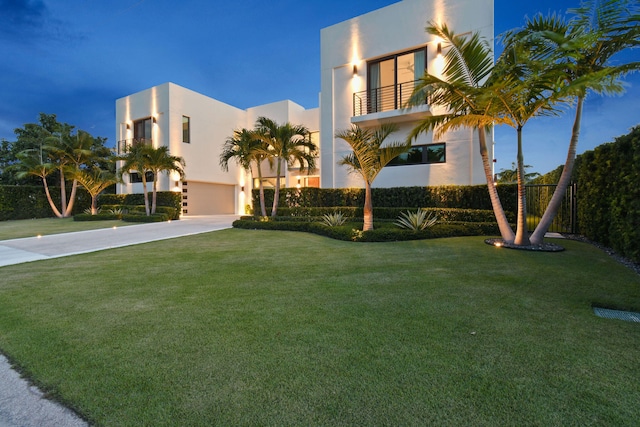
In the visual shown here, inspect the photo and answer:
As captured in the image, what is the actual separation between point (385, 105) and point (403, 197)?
14.3ft

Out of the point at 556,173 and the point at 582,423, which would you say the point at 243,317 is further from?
the point at 556,173

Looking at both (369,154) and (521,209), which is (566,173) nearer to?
(521,209)

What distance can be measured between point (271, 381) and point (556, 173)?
11.9m

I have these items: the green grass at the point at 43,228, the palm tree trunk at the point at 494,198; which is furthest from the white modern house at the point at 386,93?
the green grass at the point at 43,228

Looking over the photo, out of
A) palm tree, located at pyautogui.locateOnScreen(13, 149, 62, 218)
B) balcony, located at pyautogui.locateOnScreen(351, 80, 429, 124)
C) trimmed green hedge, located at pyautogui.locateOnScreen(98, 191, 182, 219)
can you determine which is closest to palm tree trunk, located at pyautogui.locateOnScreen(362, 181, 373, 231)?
balcony, located at pyautogui.locateOnScreen(351, 80, 429, 124)

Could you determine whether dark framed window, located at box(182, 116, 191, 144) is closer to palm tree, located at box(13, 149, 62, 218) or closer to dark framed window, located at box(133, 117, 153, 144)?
dark framed window, located at box(133, 117, 153, 144)

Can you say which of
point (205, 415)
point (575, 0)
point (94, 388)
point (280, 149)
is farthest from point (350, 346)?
point (280, 149)

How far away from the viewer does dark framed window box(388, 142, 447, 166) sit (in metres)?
11.8

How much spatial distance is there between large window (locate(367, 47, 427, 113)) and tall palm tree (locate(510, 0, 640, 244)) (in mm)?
6109

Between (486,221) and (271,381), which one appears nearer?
(271,381)

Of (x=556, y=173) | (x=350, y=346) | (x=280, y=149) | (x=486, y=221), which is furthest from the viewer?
(x=280, y=149)

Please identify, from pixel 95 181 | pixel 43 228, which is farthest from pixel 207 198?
pixel 43 228

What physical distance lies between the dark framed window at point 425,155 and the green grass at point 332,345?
25.0 feet

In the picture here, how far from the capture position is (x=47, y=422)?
1642mm
